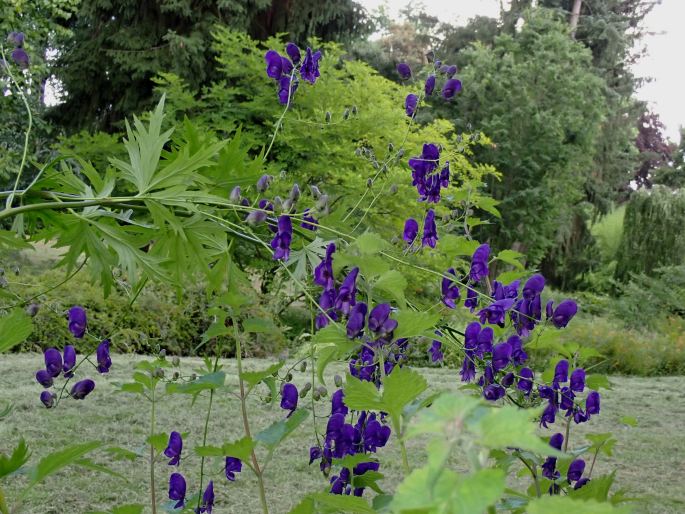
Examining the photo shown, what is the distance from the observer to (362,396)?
2.87 ft

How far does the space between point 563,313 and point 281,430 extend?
1.81 feet

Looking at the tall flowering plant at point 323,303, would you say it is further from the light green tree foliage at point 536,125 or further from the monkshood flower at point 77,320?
the light green tree foliage at point 536,125

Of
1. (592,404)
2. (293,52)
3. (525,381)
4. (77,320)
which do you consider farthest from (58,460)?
(592,404)

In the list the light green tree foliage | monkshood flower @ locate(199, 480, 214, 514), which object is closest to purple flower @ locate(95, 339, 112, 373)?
monkshood flower @ locate(199, 480, 214, 514)

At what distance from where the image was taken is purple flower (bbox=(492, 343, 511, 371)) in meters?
1.29

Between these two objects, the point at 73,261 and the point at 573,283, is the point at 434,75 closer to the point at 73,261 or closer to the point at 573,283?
the point at 73,261

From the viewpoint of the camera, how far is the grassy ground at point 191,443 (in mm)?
3477

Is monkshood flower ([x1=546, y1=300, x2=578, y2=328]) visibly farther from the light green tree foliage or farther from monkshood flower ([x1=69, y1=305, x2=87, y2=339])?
the light green tree foliage

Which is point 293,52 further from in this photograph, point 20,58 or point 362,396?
point 362,396

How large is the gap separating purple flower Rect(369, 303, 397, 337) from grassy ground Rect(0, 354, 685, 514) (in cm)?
179

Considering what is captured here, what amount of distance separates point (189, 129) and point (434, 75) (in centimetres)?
68

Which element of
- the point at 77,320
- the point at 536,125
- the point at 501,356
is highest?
the point at 536,125

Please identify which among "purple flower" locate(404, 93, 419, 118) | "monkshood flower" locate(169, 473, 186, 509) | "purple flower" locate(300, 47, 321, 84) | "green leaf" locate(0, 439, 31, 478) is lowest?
"monkshood flower" locate(169, 473, 186, 509)

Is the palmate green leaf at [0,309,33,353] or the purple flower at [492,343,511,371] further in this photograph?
the purple flower at [492,343,511,371]
